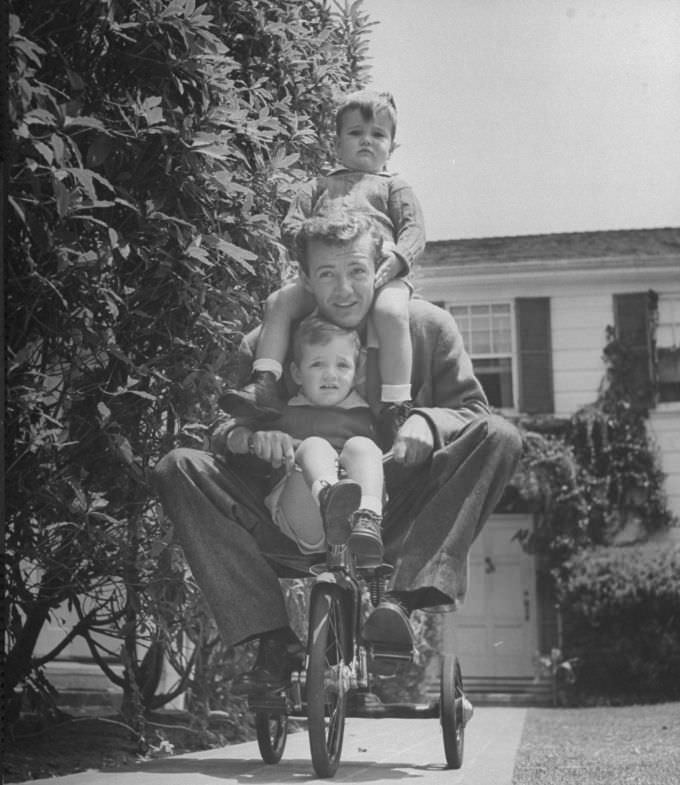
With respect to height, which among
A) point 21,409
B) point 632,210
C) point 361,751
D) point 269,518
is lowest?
point 361,751

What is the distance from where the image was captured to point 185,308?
3.46 metres

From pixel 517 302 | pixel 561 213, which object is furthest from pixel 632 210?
pixel 517 302

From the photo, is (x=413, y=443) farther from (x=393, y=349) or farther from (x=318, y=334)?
(x=318, y=334)

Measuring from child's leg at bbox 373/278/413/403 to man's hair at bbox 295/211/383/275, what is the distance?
129 mm

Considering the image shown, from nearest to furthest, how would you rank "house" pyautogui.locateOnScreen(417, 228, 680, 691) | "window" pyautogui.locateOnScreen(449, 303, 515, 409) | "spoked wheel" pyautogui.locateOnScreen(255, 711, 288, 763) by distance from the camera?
"spoked wheel" pyautogui.locateOnScreen(255, 711, 288, 763), "house" pyautogui.locateOnScreen(417, 228, 680, 691), "window" pyautogui.locateOnScreen(449, 303, 515, 409)

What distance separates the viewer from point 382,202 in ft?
9.74

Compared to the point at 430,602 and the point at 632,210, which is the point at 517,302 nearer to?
the point at 632,210

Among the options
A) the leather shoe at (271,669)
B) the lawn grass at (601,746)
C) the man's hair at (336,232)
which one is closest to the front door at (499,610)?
the lawn grass at (601,746)

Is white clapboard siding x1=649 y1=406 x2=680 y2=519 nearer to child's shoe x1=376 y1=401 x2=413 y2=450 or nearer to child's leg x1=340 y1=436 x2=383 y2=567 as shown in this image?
child's shoe x1=376 y1=401 x2=413 y2=450

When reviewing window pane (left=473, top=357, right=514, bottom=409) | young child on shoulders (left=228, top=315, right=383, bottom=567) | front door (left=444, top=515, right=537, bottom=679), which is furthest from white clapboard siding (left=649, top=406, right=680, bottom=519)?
young child on shoulders (left=228, top=315, right=383, bottom=567)

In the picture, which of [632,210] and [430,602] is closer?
[430,602]

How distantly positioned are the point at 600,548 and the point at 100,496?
6.59 feet

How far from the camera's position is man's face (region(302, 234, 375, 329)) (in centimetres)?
275

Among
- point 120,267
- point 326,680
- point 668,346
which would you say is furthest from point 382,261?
point 668,346
